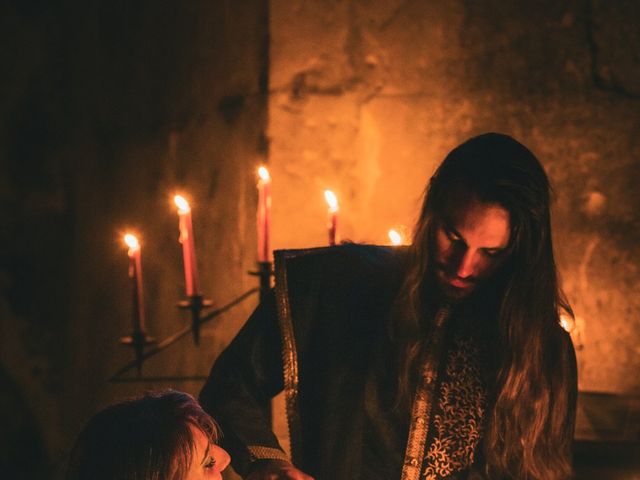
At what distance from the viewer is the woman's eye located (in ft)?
4.99

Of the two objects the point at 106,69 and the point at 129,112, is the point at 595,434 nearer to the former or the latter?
the point at 129,112

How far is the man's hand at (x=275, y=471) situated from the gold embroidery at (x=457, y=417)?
0.41 metres

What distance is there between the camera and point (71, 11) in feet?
10.3

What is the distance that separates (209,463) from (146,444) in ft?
0.71

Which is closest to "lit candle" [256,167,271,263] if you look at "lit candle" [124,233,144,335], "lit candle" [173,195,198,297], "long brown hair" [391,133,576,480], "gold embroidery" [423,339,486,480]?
"lit candle" [173,195,198,297]

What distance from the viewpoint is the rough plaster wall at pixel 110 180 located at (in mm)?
2846

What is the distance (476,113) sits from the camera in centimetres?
270

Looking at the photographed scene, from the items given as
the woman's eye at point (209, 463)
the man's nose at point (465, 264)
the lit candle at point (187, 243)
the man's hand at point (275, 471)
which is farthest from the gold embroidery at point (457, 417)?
the lit candle at point (187, 243)

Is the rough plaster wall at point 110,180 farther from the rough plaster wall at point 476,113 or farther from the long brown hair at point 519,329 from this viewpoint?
the long brown hair at point 519,329

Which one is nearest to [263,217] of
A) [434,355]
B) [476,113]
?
[434,355]

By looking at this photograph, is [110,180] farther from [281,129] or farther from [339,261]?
[339,261]

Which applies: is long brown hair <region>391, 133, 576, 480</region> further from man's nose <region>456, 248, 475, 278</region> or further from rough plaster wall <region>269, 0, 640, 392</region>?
rough plaster wall <region>269, 0, 640, 392</region>

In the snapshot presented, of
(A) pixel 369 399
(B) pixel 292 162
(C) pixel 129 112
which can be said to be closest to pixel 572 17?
(B) pixel 292 162

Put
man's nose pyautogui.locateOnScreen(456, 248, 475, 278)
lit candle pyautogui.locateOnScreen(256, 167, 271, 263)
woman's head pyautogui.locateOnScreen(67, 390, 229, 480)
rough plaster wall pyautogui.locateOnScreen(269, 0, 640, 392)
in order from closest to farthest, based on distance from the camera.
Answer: woman's head pyautogui.locateOnScreen(67, 390, 229, 480), man's nose pyautogui.locateOnScreen(456, 248, 475, 278), lit candle pyautogui.locateOnScreen(256, 167, 271, 263), rough plaster wall pyautogui.locateOnScreen(269, 0, 640, 392)
